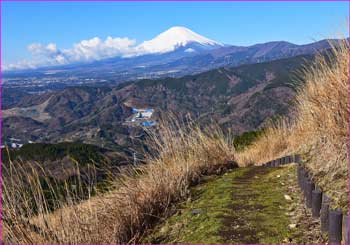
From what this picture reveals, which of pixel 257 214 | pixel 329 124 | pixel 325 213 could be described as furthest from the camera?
pixel 329 124

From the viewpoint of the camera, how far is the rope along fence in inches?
106

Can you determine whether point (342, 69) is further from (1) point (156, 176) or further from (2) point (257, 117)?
(2) point (257, 117)

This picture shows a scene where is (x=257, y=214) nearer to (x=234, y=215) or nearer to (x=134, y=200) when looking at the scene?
(x=234, y=215)

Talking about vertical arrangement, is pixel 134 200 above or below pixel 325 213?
below

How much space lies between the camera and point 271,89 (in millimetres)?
168875

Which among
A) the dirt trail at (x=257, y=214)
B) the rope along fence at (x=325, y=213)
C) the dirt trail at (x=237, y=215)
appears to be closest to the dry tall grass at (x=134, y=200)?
the dirt trail at (x=237, y=215)

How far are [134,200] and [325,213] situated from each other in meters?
1.88

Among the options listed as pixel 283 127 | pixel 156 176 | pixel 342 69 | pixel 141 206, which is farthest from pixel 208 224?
pixel 283 127

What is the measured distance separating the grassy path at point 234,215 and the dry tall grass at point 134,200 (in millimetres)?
222

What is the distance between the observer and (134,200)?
4.20 m

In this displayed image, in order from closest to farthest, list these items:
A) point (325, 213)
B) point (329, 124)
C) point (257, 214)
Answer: point (325, 213), point (257, 214), point (329, 124)

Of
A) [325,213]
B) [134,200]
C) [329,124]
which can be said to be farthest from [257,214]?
[329,124]

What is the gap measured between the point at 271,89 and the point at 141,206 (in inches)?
6678

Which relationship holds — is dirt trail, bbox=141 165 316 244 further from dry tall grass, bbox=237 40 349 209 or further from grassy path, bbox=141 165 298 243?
dry tall grass, bbox=237 40 349 209
